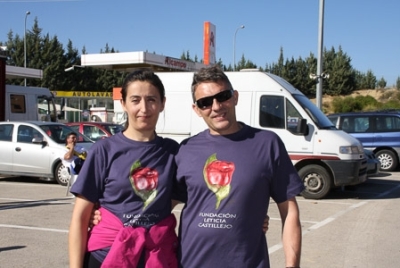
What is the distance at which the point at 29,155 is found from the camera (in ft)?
Answer: 42.4

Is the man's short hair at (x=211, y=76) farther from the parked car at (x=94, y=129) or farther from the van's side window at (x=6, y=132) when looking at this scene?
the parked car at (x=94, y=129)

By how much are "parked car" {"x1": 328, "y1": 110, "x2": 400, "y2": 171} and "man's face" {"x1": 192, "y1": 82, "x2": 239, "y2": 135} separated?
14698 mm

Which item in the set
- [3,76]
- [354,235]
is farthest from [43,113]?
[354,235]

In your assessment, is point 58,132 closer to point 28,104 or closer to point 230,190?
point 28,104

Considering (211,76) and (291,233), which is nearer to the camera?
(291,233)

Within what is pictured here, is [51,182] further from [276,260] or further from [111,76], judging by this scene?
[111,76]

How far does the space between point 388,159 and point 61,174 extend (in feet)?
34.5

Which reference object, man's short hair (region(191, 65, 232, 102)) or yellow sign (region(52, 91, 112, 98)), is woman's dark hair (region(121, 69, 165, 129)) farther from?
yellow sign (region(52, 91, 112, 98))

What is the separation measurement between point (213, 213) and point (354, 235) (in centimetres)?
576

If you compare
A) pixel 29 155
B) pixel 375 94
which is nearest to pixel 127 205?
pixel 29 155

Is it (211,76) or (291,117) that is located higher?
(211,76)

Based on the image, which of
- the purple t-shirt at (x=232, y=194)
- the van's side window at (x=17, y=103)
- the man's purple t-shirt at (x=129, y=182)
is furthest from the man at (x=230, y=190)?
the van's side window at (x=17, y=103)

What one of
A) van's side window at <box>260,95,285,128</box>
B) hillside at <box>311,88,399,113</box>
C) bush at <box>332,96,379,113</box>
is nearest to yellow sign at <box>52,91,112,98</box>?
bush at <box>332,96,379,113</box>

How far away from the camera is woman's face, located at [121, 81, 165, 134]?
2.56 metres
